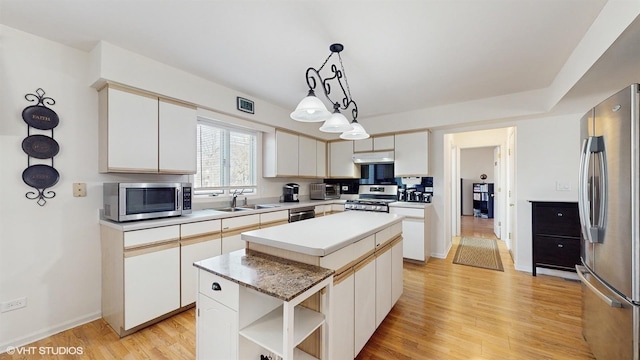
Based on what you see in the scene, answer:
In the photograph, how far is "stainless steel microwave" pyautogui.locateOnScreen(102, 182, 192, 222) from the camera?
2.13 m

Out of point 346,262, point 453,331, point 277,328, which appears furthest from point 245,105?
point 453,331

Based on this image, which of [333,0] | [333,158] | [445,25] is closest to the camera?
[333,0]

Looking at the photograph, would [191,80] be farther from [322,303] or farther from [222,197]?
[322,303]

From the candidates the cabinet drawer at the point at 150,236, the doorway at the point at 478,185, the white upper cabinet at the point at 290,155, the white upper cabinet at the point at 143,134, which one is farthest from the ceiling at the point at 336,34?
the doorway at the point at 478,185

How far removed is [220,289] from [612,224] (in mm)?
2267

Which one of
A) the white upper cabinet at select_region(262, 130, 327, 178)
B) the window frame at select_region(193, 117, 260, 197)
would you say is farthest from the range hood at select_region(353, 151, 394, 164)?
the window frame at select_region(193, 117, 260, 197)

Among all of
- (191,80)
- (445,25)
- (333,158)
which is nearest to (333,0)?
(445,25)

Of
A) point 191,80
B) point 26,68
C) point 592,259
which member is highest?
point 191,80

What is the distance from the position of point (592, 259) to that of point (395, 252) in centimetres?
134

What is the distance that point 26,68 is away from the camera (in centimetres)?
203

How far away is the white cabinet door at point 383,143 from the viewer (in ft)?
14.4

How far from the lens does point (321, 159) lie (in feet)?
16.4

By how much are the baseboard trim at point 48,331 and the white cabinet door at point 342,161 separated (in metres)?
3.85

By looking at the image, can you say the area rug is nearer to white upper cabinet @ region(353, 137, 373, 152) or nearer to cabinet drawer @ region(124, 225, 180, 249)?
white upper cabinet @ region(353, 137, 373, 152)
